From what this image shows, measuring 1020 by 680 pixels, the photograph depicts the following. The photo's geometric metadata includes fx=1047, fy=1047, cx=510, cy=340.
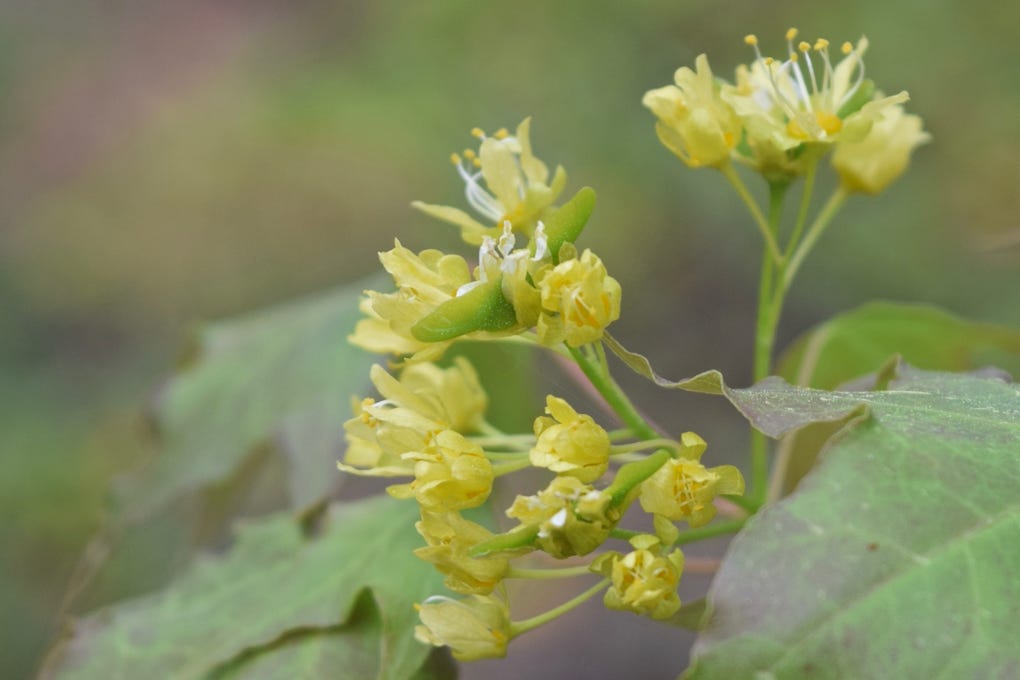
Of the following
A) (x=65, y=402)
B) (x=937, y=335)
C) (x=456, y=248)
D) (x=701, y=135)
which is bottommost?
(x=937, y=335)

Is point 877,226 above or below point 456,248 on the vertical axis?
below

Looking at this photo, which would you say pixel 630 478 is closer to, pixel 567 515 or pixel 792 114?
pixel 567 515

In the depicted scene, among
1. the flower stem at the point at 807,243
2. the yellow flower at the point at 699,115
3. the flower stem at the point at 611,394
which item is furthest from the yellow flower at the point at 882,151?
the flower stem at the point at 611,394

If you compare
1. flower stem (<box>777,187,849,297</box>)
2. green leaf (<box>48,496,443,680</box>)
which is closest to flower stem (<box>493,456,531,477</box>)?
green leaf (<box>48,496,443,680</box>)

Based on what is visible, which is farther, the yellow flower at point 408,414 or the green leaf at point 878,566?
the yellow flower at point 408,414

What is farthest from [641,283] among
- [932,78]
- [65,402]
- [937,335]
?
[937,335]

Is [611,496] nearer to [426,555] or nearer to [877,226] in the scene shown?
[426,555]

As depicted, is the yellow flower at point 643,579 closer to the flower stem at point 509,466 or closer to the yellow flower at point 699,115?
the flower stem at point 509,466
